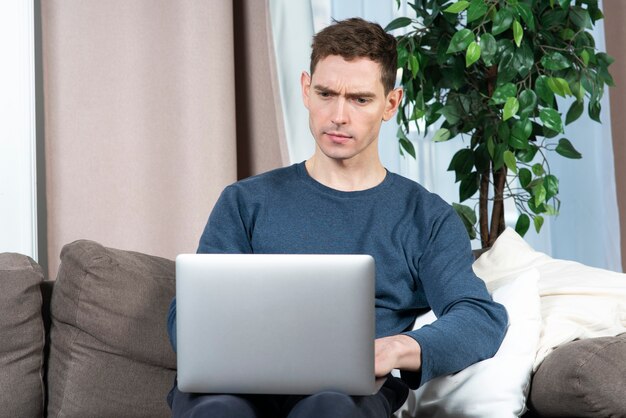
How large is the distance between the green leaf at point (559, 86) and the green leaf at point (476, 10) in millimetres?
266

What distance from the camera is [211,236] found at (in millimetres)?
1755

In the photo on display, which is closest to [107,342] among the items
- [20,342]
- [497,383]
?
[20,342]

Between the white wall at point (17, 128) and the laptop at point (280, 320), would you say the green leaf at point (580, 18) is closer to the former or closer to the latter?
the laptop at point (280, 320)

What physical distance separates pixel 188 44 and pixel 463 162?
3.08 feet

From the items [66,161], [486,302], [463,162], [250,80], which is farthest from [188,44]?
[486,302]

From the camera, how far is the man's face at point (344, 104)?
177cm

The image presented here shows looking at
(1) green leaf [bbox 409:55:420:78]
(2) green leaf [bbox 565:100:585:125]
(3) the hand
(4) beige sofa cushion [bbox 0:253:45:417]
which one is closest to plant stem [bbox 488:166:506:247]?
(2) green leaf [bbox 565:100:585:125]

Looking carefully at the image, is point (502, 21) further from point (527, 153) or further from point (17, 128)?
point (17, 128)

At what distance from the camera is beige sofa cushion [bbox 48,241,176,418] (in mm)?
1942

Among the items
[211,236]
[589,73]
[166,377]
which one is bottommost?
[166,377]

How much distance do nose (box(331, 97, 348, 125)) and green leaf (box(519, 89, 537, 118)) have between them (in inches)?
30.7

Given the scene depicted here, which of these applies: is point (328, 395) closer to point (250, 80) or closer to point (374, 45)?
point (374, 45)

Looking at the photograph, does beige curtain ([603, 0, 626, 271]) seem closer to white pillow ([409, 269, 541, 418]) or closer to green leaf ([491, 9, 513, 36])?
green leaf ([491, 9, 513, 36])

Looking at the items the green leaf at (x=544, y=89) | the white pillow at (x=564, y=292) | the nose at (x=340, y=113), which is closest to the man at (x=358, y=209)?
the nose at (x=340, y=113)
